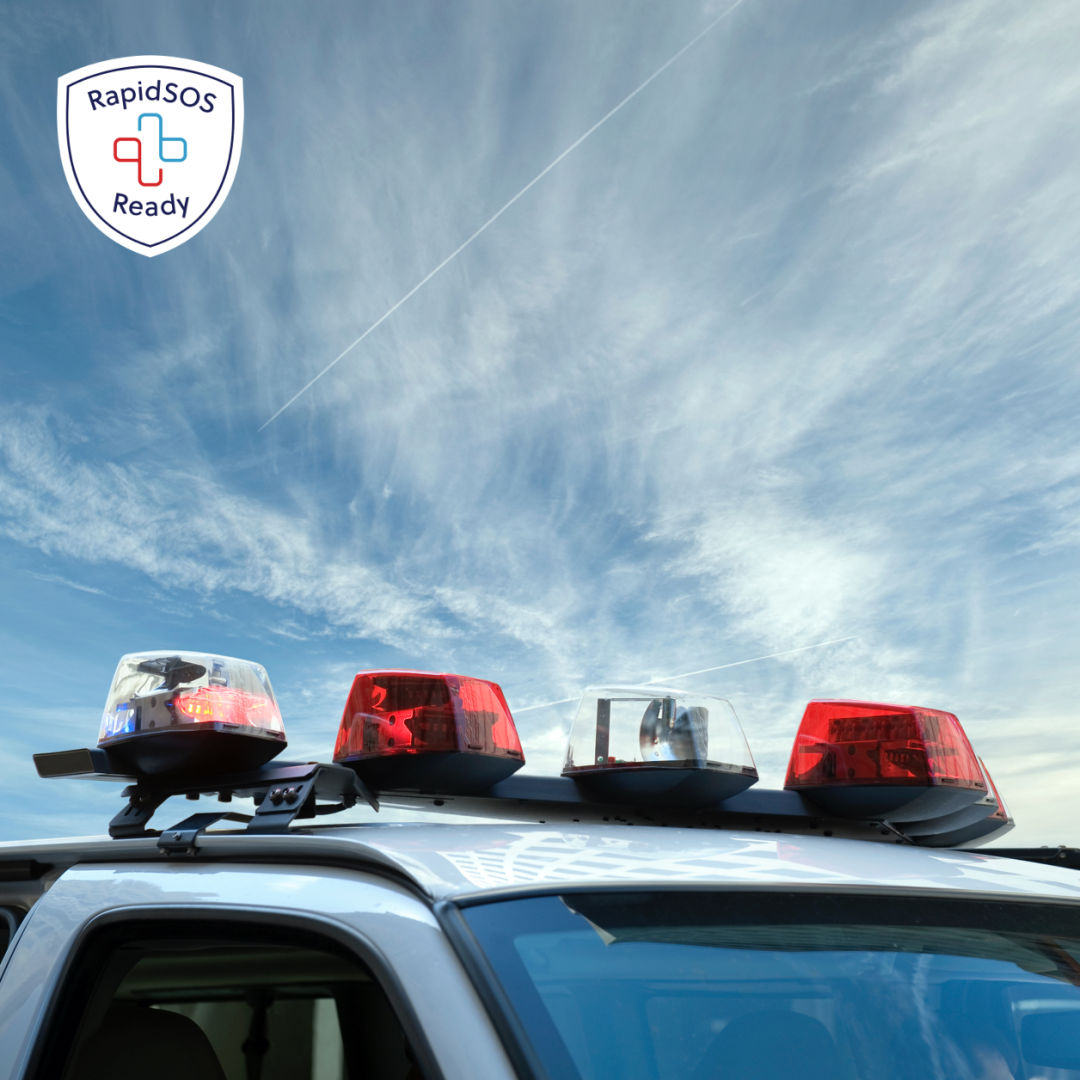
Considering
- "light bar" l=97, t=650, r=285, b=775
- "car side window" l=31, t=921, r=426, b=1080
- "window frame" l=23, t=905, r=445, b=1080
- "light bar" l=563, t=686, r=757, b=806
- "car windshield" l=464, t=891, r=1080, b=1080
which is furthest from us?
"light bar" l=563, t=686, r=757, b=806

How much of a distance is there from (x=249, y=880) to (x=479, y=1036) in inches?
22.5

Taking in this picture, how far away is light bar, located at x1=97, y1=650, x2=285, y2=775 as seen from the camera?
78.7 inches

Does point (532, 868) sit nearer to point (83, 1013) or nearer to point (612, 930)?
point (612, 930)

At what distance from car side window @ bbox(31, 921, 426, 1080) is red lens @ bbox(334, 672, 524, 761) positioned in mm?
386

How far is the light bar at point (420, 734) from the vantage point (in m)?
2.06

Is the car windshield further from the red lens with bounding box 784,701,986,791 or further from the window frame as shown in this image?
the red lens with bounding box 784,701,986,791

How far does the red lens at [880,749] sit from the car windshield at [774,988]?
0.60m

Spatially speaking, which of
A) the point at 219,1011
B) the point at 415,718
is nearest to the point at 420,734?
the point at 415,718

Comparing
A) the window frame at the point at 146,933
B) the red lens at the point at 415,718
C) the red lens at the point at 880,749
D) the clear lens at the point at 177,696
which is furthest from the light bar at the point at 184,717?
the red lens at the point at 880,749

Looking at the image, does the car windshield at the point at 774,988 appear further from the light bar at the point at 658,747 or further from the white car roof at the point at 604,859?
the light bar at the point at 658,747

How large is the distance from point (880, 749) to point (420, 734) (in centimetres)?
95

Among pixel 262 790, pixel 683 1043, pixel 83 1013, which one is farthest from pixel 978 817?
pixel 83 1013

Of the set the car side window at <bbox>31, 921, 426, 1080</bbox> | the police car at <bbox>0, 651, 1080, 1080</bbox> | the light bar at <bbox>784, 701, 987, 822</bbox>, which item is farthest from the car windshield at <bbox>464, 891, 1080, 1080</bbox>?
the light bar at <bbox>784, 701, 987, 822</bbox>

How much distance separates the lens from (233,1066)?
2.92m
